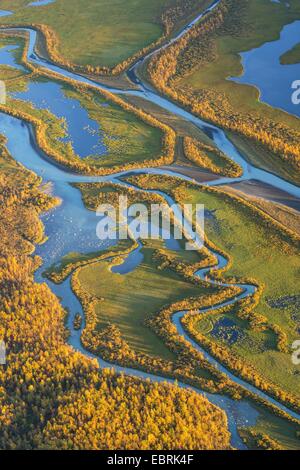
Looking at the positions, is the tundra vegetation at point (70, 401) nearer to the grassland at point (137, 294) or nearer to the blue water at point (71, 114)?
the grassland at point (137, 294)

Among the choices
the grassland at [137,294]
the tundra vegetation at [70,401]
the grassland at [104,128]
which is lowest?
the tundra vegetation at [70,401]

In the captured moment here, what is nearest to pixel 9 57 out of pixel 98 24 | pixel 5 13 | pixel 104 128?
pixel 98 24

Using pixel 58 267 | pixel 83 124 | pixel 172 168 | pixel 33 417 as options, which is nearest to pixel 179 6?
pixel 83 124

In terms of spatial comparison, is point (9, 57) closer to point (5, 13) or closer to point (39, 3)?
point (5, 13)

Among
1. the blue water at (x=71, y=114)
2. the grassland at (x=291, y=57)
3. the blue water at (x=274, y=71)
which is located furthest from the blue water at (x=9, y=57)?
the grassland at (x=291, y=57)

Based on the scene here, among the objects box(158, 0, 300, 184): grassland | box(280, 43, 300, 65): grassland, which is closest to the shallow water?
box(158, 0, 300, 184): grassland

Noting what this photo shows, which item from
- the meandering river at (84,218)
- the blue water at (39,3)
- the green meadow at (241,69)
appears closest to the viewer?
the meandering river at (84,218)

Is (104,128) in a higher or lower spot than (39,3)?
lower
